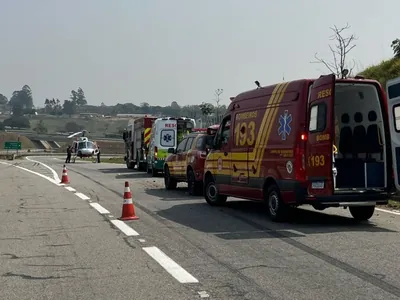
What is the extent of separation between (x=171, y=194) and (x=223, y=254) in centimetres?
949

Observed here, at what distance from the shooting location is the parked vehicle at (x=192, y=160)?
16.9m

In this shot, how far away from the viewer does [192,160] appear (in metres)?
17.2

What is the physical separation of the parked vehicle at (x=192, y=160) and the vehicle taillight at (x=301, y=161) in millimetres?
5478

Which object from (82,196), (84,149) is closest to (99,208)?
(82,196)

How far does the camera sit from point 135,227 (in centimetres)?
1099

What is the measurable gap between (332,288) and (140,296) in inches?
80.2

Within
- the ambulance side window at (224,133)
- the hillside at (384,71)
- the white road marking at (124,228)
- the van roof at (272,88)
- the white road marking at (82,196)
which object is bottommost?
the white road marking at (124,228)

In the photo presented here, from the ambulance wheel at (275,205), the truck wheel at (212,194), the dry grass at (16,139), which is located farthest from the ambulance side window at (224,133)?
the dry grass at (16,139)

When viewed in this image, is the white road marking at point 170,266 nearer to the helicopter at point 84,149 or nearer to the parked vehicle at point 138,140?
the parked vehicle at point 138,140

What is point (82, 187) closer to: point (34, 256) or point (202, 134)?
point (202, 134)

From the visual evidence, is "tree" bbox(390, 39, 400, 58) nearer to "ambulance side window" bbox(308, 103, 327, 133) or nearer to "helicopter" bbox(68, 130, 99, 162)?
"ambulance side window" bbox(308, 103, 327, 133)

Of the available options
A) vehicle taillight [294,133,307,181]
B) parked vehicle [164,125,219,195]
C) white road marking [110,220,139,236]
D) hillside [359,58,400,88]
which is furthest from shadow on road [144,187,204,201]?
hillside [359,58,400,88]

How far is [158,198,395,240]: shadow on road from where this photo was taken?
10242 mm

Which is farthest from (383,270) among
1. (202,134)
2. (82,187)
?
(82,187)
